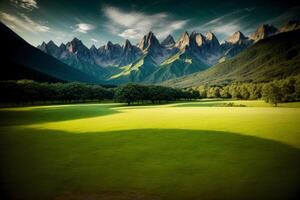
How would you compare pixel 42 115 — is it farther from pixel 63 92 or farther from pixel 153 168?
pixel 63 92

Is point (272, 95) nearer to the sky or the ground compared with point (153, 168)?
nearer to the sky

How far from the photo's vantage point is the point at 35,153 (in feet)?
63.7

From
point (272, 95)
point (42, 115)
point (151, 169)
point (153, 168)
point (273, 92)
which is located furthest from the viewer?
point (273, 92)

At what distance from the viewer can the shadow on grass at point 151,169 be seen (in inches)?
459

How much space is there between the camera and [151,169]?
14.9m

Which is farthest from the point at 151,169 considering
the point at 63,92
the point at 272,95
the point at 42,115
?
the point at 63,92

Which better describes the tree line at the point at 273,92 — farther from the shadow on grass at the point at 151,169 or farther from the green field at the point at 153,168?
→ the shadow on grass at the point at 151,169

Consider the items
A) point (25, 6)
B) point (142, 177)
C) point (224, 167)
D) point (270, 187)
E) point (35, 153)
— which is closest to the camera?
point (270, 187)

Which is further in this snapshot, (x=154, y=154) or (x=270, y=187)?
(x=154, y=154)

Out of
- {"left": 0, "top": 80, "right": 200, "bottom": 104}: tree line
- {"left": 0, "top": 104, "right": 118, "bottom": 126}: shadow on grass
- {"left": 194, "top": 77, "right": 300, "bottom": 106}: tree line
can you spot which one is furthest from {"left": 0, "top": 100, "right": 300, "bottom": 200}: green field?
{"left": 0, "top": 80, "right": 200, "bottom": 104}: tree line

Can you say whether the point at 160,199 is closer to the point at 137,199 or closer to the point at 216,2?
the point at 137,199

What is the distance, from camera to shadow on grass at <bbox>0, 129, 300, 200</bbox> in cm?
1166

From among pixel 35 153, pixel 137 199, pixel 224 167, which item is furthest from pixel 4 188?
pixel 224 167

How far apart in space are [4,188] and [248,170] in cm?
1704
